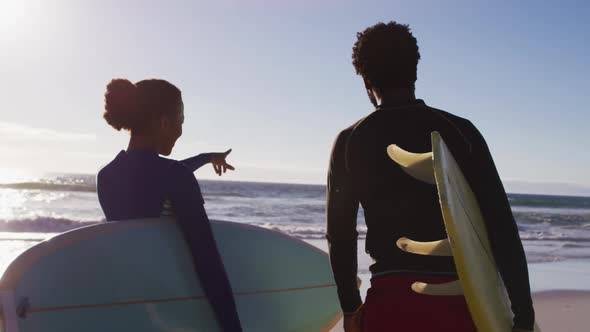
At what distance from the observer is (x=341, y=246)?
1.87 meters

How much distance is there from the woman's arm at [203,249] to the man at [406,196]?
0.65 metres

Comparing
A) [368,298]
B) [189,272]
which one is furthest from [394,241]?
[189,272]

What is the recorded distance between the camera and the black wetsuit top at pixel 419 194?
1.61 meters

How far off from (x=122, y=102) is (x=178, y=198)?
44cm

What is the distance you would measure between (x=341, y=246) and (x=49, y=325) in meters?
1.19

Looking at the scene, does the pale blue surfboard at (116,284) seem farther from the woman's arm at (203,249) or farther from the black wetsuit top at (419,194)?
the black wetsuit top at (419,194)

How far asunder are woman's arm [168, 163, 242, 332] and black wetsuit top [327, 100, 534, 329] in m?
0.71

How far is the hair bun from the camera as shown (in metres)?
2.26

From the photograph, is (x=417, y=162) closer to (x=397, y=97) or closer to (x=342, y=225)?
(x=397, y=97)

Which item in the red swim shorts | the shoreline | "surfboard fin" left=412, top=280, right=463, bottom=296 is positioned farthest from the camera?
the shoreline

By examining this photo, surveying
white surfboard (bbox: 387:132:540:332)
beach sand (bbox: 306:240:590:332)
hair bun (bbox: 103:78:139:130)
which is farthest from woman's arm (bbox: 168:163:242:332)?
beach sand (bbox: 306:240:590:332)

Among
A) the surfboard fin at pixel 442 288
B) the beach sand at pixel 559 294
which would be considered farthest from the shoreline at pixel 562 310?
the surfboard fin at pixel 442 288

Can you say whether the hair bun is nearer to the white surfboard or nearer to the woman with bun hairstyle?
the woman with bun hairstyle

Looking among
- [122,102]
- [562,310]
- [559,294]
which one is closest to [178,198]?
[122,102]
